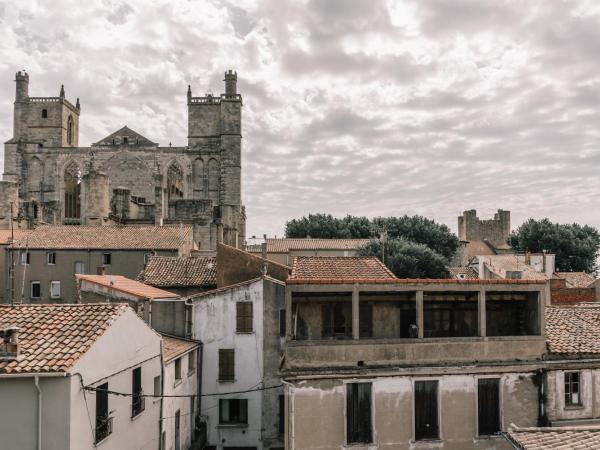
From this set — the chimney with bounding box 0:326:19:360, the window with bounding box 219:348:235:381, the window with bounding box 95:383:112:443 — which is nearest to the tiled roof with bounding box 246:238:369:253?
the window with bounding box 219:348:235:381

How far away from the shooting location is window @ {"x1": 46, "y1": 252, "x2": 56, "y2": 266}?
4209 cm

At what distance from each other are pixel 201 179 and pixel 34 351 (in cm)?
6342

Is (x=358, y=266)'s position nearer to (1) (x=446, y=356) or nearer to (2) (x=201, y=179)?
(1) (x=446, y=356)

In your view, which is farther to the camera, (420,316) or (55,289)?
(55,289)

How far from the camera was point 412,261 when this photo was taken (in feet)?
183

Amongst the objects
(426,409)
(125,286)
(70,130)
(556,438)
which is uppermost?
(70,130)

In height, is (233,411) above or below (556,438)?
below

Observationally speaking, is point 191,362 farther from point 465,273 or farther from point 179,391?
point 465,273

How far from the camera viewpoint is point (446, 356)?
1688 centimetres

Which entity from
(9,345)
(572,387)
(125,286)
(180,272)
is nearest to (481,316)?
(572,387)

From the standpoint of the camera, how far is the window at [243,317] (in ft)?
86.1

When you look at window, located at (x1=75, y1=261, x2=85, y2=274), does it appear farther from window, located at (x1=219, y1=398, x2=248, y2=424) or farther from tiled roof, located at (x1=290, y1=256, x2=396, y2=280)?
tiled roof, located at (x1=290, y1=256, x2=396, y2=280)

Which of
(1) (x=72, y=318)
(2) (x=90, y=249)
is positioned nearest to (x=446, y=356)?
(1) (x=72, y=318)

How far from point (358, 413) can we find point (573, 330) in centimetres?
838
